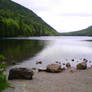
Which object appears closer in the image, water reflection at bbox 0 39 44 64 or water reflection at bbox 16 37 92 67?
water reflection at bbox 16 37 92 67

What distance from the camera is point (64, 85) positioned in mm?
14016

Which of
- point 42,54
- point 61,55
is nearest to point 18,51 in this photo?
point 42,54

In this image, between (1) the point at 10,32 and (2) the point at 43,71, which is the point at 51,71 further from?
(1) the point at 10,32

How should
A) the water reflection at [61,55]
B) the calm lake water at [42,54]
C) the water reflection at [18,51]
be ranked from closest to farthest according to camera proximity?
the water reflection at [61,55] < the calm lake water at [42,54] < the water reflection at [18,51]

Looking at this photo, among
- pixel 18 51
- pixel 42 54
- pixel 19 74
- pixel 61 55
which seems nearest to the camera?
pixel 19 74

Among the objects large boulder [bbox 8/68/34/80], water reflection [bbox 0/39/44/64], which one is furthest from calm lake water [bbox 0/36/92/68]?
large boulder [bbox 8/68/34/80]

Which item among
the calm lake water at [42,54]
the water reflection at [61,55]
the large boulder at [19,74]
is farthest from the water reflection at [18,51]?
the large boulder at [19,74]

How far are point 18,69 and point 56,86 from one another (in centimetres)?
458

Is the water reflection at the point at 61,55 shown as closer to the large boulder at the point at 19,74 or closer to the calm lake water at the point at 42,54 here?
the calm lake water at the point at 42,54

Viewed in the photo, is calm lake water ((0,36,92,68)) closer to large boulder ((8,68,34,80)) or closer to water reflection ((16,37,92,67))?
water reflection ((16,37,92,67))

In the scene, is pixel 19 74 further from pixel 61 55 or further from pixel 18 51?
pixel 18 51

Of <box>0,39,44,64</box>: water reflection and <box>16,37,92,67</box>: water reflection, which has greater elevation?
<box>0,39,44,64</box>: water reflection

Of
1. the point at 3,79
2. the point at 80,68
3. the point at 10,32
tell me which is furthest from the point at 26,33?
the point at 3,79

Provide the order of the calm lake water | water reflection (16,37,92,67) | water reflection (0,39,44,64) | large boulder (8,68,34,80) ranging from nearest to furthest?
large boulder (8,68,34,80) → water reflection (16,37,92,67) → the calm lake water → water reflection (0,39,44,64)
